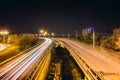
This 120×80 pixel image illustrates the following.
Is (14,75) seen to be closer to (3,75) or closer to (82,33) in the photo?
(3,75)

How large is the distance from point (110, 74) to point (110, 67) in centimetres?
608

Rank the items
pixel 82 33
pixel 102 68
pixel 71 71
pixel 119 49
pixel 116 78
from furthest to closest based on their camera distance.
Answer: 1. pixel 82 33
2. pixel 119 49
3. pixel 71 71
4. pixel 102 68
5. pixel 116 78

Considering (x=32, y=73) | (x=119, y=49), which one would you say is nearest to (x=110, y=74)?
(x=32, y=73)

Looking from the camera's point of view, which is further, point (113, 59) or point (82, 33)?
point (82, 33)

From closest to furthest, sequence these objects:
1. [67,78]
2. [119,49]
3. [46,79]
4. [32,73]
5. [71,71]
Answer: [32,73]
[46,79]
[67,78]
[71,71]
[119,49]

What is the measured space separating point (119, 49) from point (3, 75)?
4356 centimetres

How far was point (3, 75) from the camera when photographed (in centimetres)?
3525

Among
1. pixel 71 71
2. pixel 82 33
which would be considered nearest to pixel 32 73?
pixel 71 71

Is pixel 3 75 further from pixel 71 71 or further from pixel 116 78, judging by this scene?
pixel 71 71

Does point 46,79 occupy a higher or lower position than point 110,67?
lower

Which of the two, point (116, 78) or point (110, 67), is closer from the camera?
point (116, 78)

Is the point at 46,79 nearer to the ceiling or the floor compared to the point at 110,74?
nearer to the floor

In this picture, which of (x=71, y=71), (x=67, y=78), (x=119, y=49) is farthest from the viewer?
(x=119, y=49)

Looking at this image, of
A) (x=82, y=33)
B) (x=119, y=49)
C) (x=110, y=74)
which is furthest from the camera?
(x=82, y=33)
